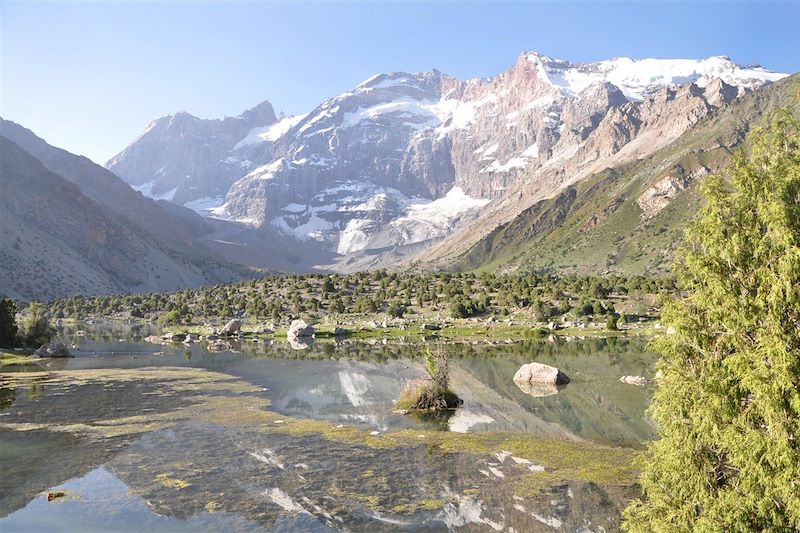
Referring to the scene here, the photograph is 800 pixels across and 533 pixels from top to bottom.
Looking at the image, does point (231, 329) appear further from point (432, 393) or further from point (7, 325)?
point (432, 393)

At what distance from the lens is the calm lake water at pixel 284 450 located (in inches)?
800

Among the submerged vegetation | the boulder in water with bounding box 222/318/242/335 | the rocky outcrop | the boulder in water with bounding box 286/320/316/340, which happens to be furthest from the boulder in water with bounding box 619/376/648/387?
the boulder in water with bounding box 222/318/242/335

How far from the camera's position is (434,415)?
38656 mm

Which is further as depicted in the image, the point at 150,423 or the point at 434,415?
the point at 434,415

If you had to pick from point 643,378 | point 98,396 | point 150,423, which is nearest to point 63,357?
point 98,396

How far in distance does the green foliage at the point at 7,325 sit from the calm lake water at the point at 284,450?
19398 millimetres

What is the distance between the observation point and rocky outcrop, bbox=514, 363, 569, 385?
49.9 m

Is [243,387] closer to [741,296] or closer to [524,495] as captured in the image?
[524,495]

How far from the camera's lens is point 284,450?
29.3m

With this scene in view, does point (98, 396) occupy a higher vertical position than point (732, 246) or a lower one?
lower

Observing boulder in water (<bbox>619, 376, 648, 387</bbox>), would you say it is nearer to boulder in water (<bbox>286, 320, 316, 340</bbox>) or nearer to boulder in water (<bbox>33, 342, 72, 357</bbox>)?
boulder in water (<bbox>286, 320, 316, 340</bbox>)

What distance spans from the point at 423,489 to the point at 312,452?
8044mm

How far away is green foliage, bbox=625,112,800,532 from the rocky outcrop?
117ft

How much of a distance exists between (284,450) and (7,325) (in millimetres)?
70101
